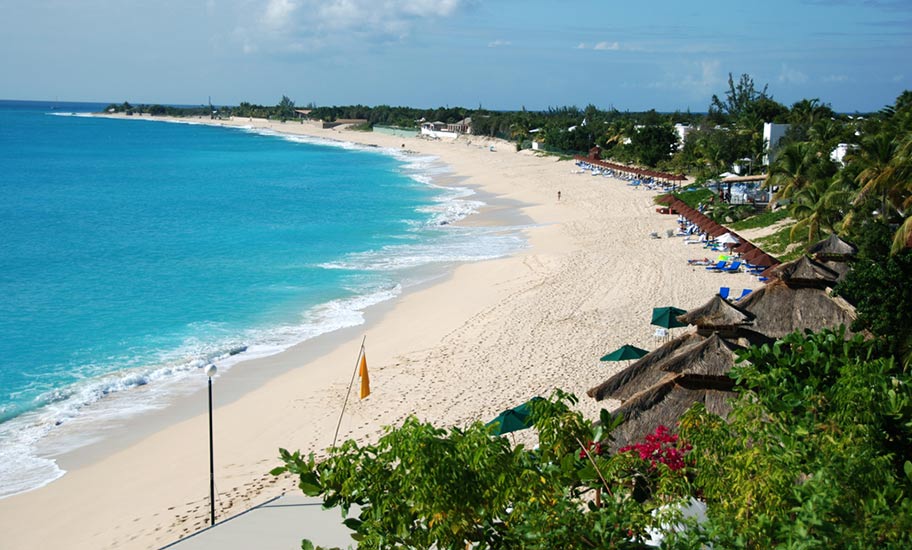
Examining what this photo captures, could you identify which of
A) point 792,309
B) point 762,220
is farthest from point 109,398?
point 762,220

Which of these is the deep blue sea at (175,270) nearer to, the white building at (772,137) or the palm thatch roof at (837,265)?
the palm thatch roof at (837,265)

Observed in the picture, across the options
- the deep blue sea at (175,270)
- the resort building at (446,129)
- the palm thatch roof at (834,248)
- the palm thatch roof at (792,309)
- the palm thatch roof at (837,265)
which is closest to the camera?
the palm thatch roof at (792,309)

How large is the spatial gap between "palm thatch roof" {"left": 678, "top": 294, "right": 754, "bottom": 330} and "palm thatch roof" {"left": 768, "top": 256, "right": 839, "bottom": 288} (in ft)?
7.26

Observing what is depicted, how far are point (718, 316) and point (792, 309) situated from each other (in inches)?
89.0

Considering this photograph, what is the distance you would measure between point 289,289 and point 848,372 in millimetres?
23342

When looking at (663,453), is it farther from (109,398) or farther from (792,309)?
(109,398)

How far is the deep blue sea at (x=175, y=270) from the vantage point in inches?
771

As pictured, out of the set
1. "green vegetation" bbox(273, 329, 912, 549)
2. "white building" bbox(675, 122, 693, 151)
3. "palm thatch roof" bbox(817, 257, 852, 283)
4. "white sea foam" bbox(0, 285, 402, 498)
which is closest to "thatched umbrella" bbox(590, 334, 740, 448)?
"green vegetation" bbox(273, 329, 912, 549)

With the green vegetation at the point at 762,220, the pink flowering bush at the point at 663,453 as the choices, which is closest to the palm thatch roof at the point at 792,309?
the pink flowering bush at the point at 663,453

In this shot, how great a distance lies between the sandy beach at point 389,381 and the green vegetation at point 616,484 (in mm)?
7593

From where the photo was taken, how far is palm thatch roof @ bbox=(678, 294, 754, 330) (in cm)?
1469

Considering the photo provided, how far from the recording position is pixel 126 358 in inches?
854

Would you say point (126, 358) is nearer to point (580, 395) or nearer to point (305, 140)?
point (580, 395)

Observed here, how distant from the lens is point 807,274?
1734 cm
